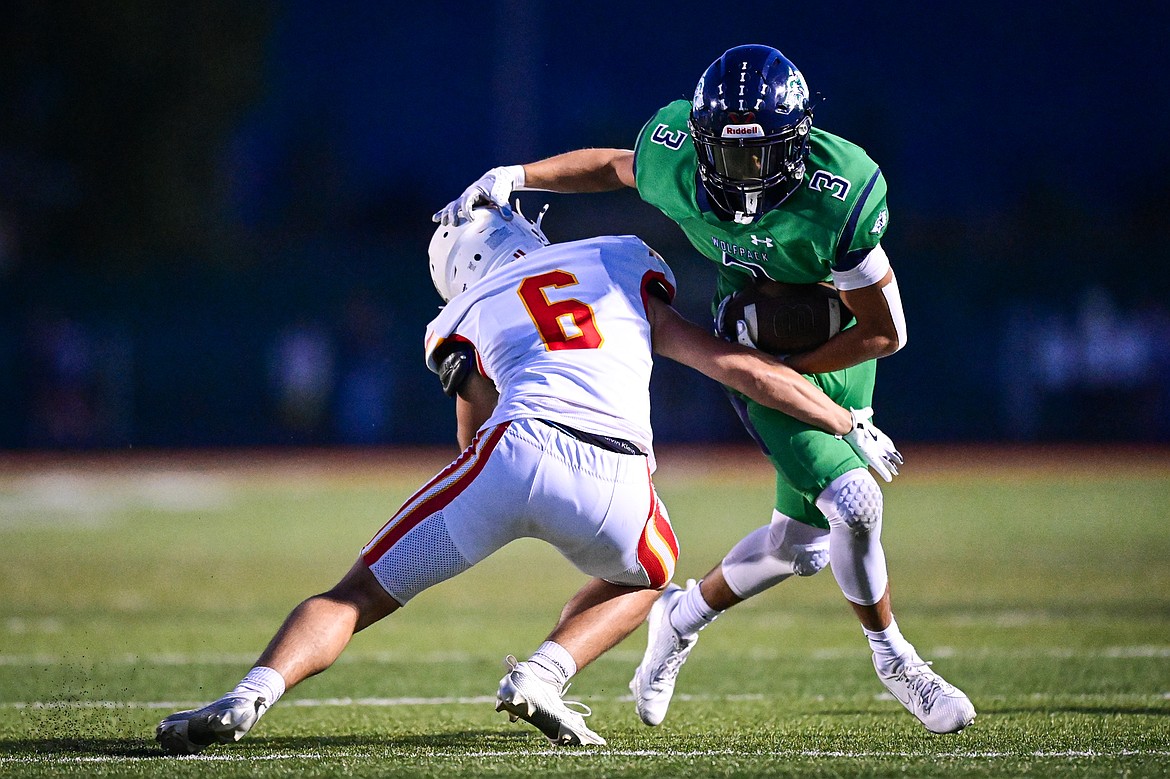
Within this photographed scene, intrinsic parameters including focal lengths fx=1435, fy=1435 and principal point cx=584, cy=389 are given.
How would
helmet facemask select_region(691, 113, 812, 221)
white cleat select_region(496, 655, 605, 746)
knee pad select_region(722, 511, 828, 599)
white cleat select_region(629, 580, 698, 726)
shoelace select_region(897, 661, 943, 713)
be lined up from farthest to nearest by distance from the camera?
knee pad select_region(722, 511, 828, 599) < white cleat select_region(629, 580, 698, 726) < shoelace select_region(897, 661, 943, 713) < helmet facemask select_region(691, 113, 812, 221) < white cleat select_region(496, 655, 605, 746)

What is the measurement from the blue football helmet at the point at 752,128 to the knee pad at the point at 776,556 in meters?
1.05

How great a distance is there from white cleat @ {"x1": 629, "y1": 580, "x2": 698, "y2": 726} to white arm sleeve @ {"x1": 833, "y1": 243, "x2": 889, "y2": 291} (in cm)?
122

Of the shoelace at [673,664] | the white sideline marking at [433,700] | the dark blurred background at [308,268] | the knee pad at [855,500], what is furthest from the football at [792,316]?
the dark blurred background at [308,268]

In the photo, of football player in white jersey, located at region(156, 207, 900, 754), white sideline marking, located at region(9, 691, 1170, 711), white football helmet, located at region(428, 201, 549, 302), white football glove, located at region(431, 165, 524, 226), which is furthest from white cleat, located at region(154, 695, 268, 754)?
white football glove, located at region(431, 165, 524, 226)

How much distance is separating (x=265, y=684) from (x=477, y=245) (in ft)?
4.61

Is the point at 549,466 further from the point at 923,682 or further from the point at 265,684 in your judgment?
the point at 923,682

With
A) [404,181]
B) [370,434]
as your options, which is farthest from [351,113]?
[370,434]

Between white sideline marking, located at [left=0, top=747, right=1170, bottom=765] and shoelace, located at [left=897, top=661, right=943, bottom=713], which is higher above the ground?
white sideline marking, located at [left=0, top=747, right=1170, bottom=765]

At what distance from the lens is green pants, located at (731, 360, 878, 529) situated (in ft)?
13.3

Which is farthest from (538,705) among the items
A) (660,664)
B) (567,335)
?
(660,664)

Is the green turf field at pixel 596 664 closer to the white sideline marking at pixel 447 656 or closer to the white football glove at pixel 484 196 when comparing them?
the white sideline marking at pixel 447 656

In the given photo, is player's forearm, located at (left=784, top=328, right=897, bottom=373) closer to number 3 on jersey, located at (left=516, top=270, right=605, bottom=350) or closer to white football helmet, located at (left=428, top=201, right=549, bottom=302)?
number 3 on jersey, located at (left=516, top=270, right=605, bottom=350)

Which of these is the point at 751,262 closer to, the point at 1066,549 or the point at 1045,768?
the point at 1045,768

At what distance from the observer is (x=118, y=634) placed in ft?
21.7
